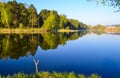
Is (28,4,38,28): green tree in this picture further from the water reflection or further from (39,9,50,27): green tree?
A: the water reflection

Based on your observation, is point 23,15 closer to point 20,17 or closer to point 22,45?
point 20,17

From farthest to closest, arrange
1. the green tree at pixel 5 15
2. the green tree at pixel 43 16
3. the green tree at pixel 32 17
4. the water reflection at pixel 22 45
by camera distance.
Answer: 1. the green tree at pixel 43 16
2. the green tree at pixel 32 17
3. the green tree at pixel 5 15
4. the water reflection at pixel 22 45

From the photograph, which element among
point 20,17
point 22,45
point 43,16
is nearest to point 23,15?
point 20,17

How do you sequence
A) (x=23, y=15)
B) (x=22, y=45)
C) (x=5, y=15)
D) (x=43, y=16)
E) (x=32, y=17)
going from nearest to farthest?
(x=22, y=45), (x=5, y=15), (x=23, y=15), (x=32, y=17), (x=43, y=16)

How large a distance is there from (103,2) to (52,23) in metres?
119

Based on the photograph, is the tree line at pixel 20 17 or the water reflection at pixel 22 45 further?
the tree line at pixel 20 17

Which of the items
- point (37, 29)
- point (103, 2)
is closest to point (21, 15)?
point (37, 29)

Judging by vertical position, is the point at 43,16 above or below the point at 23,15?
below

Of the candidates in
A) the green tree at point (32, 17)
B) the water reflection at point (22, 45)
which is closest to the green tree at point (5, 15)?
the green tree at point (32, 17)

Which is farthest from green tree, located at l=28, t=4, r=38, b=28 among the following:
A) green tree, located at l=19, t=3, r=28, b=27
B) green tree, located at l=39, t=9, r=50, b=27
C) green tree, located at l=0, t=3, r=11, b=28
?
green tree, located at l=0, t=3, r=11, b=28

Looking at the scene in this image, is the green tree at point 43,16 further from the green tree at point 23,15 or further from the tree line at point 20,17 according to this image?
the green tree at point 23,15

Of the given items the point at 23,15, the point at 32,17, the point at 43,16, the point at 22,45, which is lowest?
the point at 22,45

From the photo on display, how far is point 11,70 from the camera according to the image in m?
29.1

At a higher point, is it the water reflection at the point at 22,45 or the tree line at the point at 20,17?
the tree line at the point at 20,17
